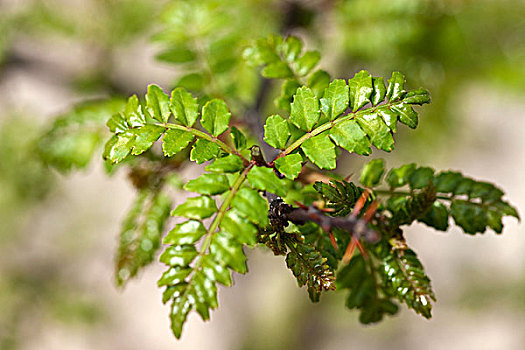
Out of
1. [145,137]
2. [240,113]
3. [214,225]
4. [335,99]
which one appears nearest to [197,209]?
[214,225]

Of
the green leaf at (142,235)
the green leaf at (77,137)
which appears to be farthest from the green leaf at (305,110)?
the green leaf at (77,137)

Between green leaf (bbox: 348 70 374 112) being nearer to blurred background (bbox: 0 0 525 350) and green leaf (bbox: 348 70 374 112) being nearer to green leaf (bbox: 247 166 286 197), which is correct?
green leaf (bbox: 247 166 286 197)

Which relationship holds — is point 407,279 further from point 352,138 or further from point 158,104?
point 158,104

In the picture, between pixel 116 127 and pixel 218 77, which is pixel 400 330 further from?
pixel 116 127

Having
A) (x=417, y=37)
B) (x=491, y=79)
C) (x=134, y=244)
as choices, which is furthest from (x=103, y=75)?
(x=491, y=79)

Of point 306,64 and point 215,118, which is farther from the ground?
point 306,64
